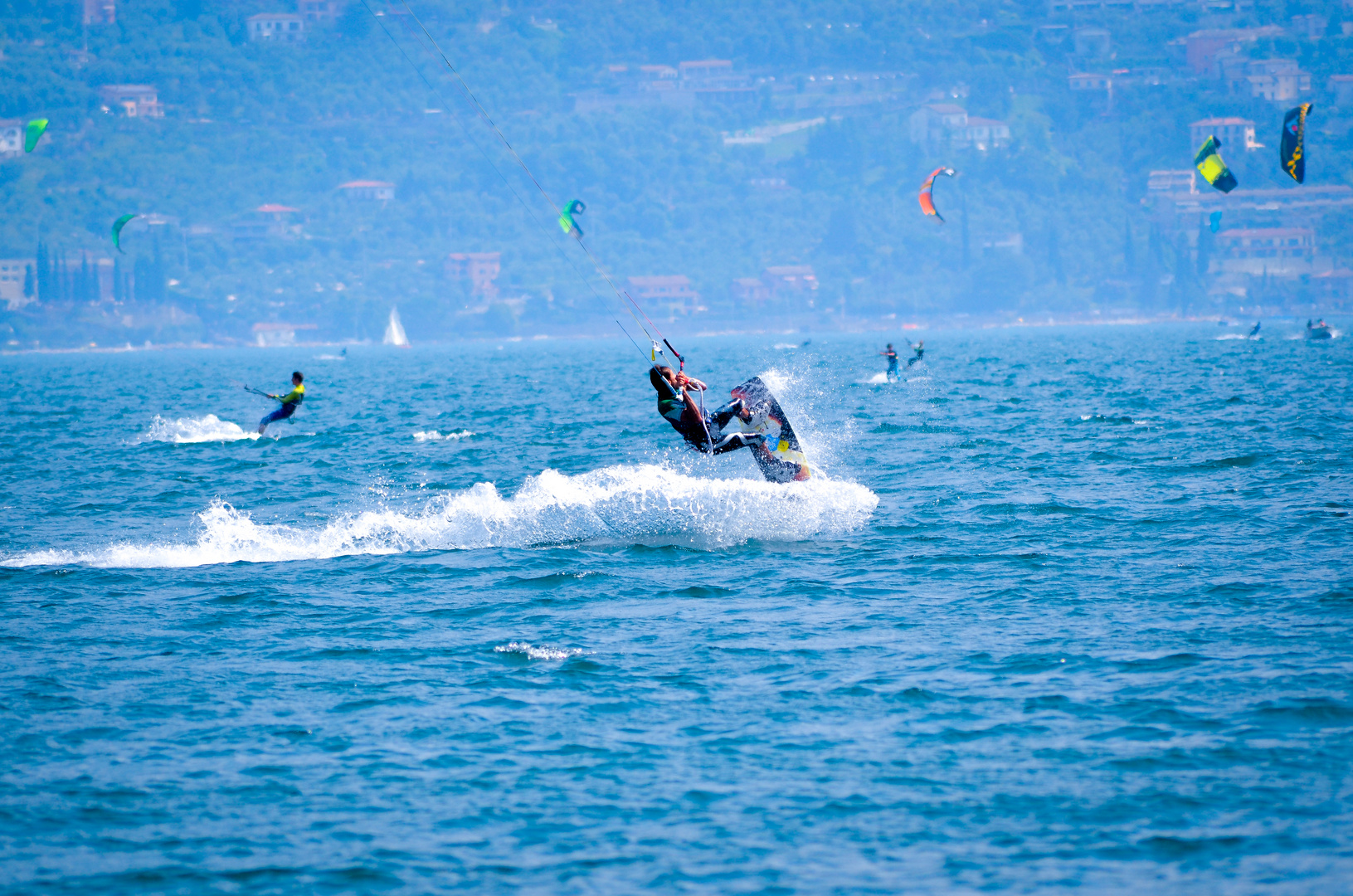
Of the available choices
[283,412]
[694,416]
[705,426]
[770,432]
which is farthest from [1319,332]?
[694,416]

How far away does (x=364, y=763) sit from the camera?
419 inches

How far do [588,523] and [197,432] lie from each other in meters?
24.3

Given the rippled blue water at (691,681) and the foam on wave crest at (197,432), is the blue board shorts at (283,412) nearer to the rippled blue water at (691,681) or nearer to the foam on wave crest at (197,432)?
the rippled blue water at (691,681)

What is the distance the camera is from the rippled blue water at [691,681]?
898 centimetres

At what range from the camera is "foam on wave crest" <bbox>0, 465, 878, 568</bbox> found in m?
19.5

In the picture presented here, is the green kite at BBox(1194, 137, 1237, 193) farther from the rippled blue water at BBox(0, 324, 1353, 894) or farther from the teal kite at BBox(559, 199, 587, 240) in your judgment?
the rippled blue water at BBox(0, 324, 1353, 894)

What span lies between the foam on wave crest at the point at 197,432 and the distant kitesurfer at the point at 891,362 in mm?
21957

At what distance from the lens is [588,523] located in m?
20.2

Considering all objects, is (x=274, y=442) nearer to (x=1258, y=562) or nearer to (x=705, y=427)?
(x=705, y=427)

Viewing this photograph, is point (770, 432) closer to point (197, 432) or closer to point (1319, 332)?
point (197, 432)

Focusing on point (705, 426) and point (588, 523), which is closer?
point (705, 426)

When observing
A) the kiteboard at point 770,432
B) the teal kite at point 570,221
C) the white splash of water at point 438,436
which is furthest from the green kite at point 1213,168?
the kiteboard at point 770,432

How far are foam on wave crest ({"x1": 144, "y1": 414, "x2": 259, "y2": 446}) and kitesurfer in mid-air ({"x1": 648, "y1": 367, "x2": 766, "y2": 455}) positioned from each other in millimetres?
24065

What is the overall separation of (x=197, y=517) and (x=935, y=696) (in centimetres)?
1499
